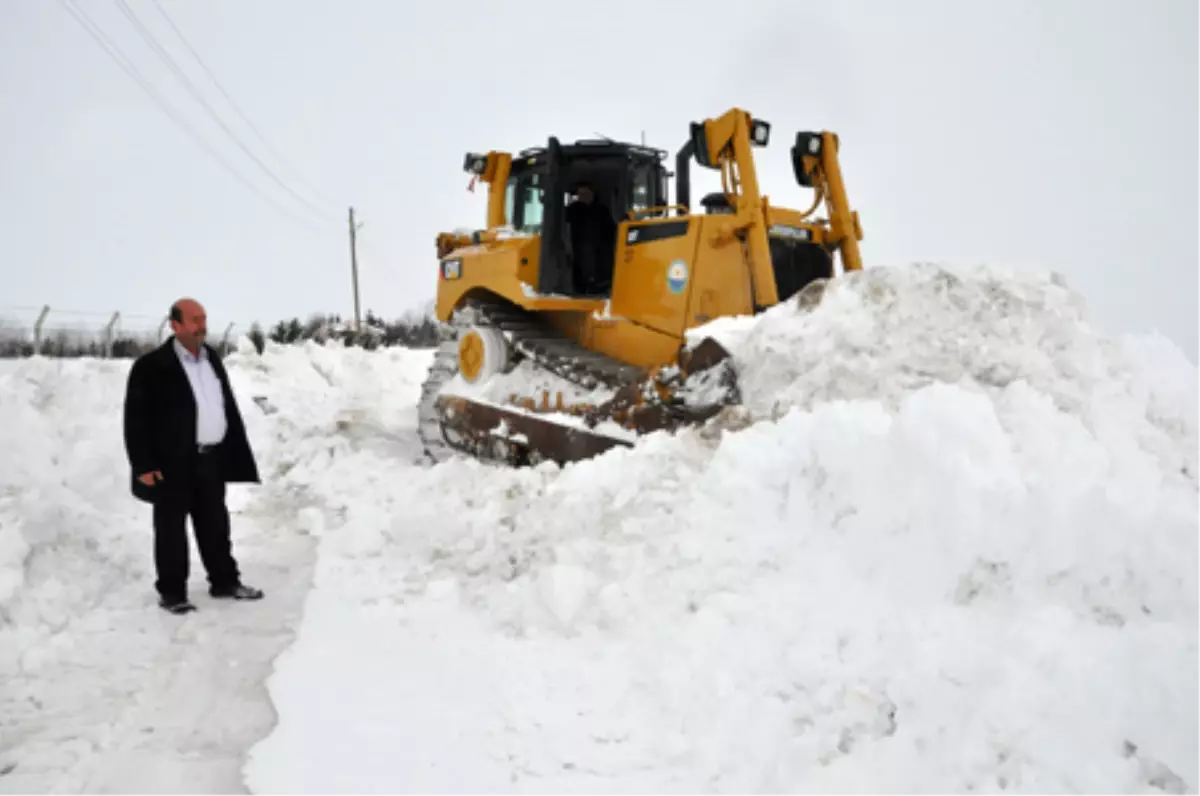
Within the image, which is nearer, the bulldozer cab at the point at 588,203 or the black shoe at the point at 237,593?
the black shoe at the point at 237,593

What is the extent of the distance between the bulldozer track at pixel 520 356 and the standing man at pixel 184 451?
8.75 feet

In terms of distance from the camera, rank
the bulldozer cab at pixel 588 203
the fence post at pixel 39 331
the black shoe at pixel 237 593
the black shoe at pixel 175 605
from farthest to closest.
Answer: the fence post at pixel 39 331, the bulldozer cab at pixel 588 203, the black shoe at pixel 237 593, the black shoe at pixel 175 605

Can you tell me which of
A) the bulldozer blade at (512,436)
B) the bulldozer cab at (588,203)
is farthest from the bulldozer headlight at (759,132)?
the bulldozer blade at (512,436)

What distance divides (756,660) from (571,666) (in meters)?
0.76

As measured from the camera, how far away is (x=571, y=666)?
3.19m

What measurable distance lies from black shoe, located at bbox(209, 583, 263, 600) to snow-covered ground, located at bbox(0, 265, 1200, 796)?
0.35ft

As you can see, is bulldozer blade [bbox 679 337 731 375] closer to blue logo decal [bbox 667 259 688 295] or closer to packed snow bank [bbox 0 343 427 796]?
blue logo decal [bbox 667 259 688 295]

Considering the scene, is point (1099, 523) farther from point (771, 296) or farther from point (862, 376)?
point (771, 296)

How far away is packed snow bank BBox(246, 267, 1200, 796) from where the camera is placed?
2.33m

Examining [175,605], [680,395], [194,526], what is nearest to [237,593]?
[175,605]

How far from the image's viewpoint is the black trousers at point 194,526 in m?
4.01

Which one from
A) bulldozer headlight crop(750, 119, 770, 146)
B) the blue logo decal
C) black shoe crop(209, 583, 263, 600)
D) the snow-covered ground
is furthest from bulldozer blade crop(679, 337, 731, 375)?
black shoe crop(209, 583, 263, 600)

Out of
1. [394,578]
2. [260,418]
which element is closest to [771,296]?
[394,578]

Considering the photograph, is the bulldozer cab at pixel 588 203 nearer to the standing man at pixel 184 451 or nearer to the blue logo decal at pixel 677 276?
the blue logo decal at pixel 677 276
